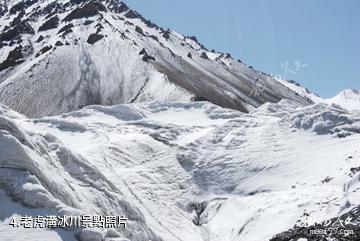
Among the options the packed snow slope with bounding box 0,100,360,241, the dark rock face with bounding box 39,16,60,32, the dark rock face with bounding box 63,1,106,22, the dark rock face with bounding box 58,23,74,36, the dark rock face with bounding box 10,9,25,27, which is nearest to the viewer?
the packed snow slope with bounding box 0,100,360,241

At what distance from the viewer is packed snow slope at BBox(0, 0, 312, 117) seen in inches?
3900

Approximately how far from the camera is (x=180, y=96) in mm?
91375

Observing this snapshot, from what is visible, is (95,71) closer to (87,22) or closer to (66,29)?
(66,29)

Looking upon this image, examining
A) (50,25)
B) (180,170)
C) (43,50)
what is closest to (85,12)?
(50,25)

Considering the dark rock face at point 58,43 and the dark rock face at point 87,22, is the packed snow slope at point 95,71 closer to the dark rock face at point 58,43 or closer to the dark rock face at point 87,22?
the dark rock face at point 58,43

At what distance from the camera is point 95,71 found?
111375mm

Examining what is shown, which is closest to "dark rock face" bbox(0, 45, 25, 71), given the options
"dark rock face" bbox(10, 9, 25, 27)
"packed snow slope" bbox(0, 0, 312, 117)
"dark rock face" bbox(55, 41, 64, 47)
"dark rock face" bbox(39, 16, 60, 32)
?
"packed snow slope" bbox(0, 0, 312, 117)

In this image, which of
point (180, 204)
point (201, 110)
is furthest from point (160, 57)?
point (180, 204)

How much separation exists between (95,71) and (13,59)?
22.5m

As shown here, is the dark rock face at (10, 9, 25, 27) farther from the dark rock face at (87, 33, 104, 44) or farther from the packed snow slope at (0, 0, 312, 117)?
the dark rock face at (87, 33, 104, 44)

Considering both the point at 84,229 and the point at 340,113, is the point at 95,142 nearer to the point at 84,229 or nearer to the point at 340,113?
the point at 340,113

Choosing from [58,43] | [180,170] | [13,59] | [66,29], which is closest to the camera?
[180,170]

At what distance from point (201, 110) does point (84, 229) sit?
4063cm

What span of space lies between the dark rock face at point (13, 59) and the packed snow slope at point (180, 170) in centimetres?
7229
